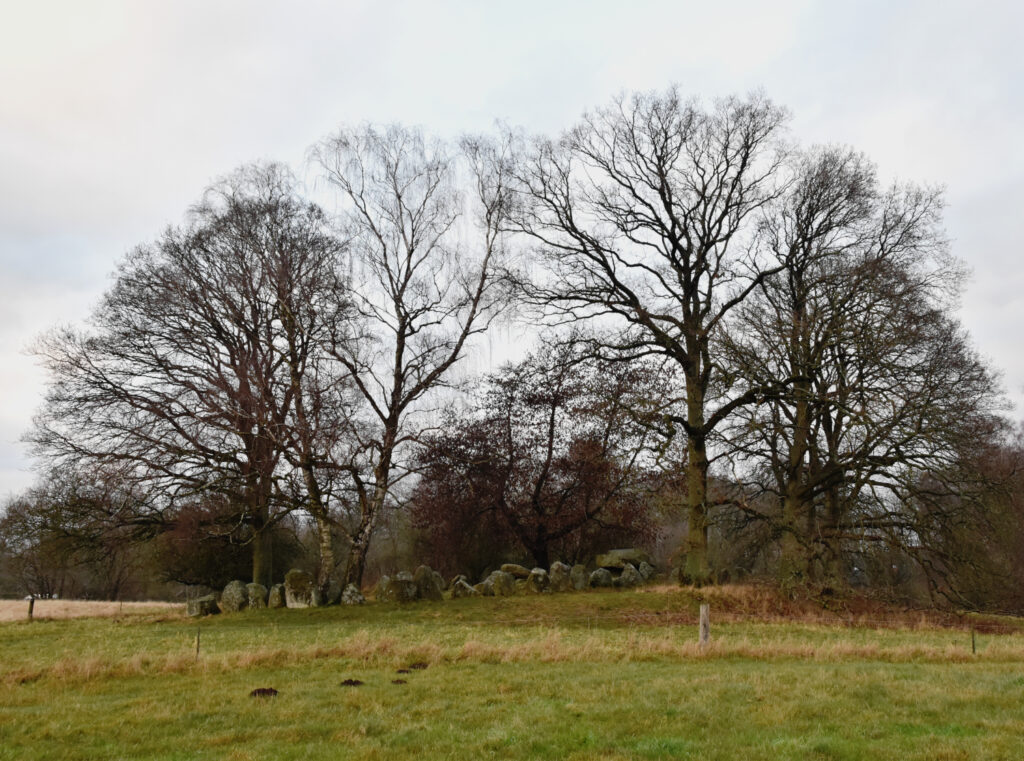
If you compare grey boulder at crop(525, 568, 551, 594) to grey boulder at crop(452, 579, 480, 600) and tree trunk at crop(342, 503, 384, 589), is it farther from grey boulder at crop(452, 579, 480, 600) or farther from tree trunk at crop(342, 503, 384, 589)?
tree trunk at crop(342, 503, 384, 589)

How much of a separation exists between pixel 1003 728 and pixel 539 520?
2344cm

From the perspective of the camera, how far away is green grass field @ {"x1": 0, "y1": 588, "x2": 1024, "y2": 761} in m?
7.37

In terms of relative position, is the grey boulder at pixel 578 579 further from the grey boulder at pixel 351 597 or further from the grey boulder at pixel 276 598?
the grey boulder at pixel 276 598

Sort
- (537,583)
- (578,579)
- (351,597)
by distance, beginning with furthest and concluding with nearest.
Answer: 1. (578,579)
2. (537,583)
3. (351,597)

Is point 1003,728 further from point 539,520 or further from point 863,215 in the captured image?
point 539,520

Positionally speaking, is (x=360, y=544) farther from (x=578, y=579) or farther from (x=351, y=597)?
(x=578, y=579)

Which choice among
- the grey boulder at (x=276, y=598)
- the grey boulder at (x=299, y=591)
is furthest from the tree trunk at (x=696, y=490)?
the grey boulder at (x=276, y=598)

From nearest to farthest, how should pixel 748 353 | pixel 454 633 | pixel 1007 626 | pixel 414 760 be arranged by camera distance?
pixel 414 760
pixel 454 633
pixel 1007 626
pixel 748 353

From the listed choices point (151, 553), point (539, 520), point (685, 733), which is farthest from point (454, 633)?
point (151, 553)

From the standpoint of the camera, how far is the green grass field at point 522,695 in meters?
7.37

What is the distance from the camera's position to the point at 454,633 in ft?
53.5

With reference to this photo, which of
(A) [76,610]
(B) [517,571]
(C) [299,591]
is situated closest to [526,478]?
(B) [517,571]

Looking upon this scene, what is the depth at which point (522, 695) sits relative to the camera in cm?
982

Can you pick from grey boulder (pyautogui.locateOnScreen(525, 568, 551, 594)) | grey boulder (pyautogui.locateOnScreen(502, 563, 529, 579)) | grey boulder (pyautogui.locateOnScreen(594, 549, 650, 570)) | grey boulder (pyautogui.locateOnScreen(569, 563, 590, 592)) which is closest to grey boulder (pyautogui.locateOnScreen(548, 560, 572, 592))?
grey boulder (pyautogui.locateOnScreen(569, 563, 590, 592))
